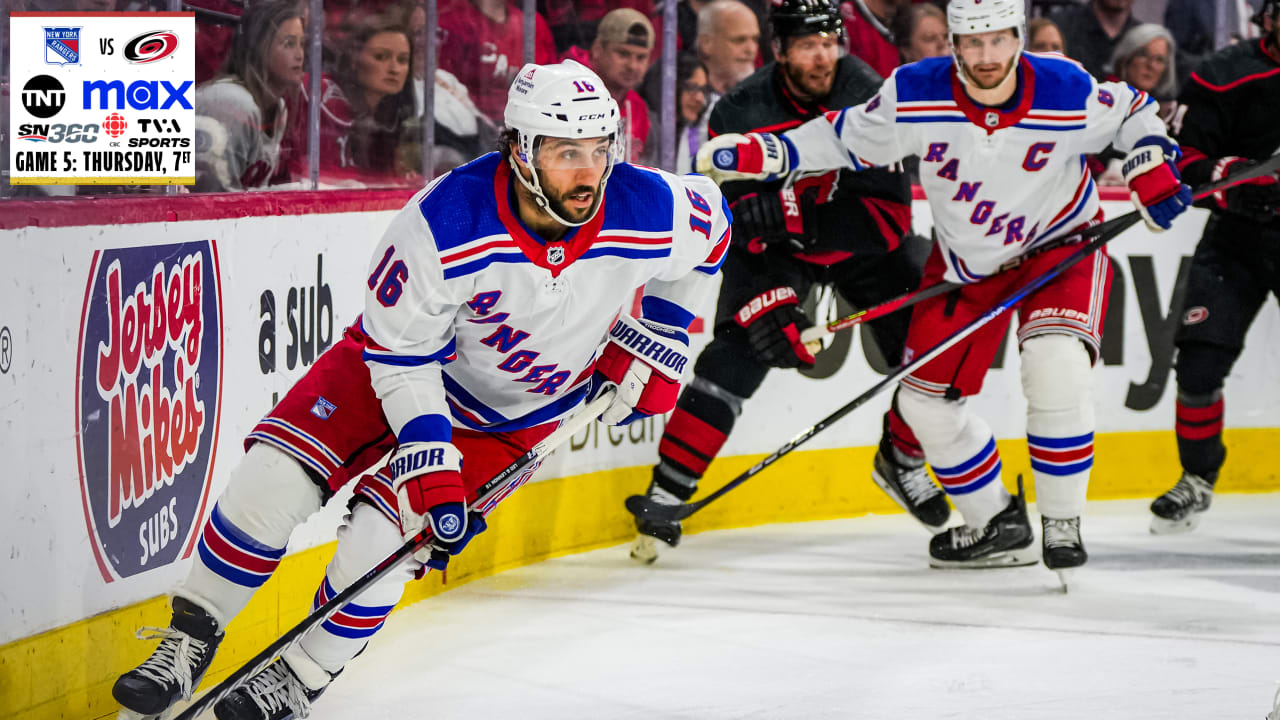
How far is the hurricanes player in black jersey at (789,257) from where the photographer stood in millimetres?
4031

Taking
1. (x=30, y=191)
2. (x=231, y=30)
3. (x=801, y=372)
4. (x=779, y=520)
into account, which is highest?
(x=231, y=30)

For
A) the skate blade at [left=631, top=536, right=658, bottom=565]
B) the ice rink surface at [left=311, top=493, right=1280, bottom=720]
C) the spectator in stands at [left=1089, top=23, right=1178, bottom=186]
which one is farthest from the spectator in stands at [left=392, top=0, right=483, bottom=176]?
the spectator in stands at [left=1089, top=23, right=1178, bottom=186]

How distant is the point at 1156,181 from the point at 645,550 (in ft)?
5.30

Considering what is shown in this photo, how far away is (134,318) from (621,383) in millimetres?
897

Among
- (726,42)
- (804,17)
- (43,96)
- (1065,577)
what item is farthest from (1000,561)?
(43,96)

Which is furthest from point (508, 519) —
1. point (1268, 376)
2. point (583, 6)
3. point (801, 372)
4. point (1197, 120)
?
point (1268, 376)

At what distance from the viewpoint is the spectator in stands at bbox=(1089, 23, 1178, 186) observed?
520cm

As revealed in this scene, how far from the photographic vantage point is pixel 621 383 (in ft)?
9.61

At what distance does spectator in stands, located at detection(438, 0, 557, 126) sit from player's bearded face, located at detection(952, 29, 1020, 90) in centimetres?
133

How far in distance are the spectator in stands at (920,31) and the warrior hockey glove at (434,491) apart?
3.01 meters

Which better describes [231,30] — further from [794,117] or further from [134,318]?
[794,117]

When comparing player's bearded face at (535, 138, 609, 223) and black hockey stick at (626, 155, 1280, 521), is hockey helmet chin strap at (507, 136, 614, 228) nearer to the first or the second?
player's bearded face at (535, 138, 609, 223)

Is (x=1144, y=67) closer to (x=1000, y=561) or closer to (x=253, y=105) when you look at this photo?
(x=1000, y=561)
